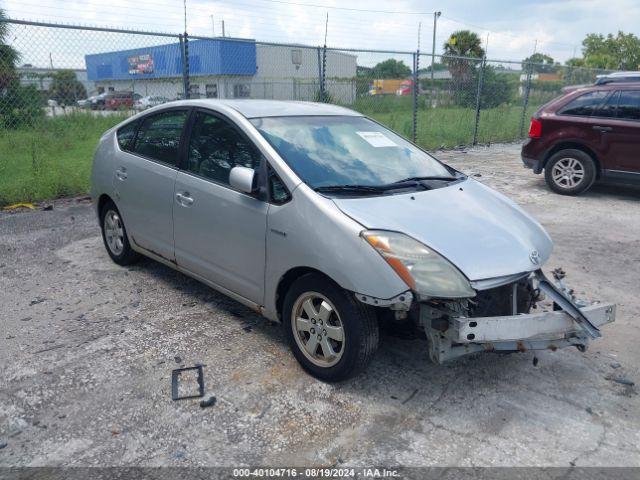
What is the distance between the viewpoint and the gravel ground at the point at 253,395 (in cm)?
273

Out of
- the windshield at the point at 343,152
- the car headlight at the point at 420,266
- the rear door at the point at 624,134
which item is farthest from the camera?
the rear door at the point at 624,134

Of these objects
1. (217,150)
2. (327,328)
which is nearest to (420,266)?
(327,328)

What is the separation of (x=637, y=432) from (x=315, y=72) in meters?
9.64

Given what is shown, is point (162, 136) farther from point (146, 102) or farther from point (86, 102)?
point (146, 102)

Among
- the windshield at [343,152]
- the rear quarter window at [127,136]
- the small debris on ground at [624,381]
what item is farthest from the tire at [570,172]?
the rear quarter window at [127,136]

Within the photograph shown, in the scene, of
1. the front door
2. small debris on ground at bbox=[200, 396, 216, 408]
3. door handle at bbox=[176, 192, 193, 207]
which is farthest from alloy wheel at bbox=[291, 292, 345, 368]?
door handle at bbox=[176, 192, 193, 207]

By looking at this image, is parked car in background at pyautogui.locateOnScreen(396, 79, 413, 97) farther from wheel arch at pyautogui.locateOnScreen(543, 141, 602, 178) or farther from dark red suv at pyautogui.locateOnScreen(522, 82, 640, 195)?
wheel arch at pyautogui.locateOnScreen(543, 141, 602, 178)

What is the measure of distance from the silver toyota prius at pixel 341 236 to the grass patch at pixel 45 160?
4192mm

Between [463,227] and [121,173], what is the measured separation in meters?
3.22

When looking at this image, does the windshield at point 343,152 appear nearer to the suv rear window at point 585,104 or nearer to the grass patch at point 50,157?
the suv rear window at point 585,104

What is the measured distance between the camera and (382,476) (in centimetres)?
257

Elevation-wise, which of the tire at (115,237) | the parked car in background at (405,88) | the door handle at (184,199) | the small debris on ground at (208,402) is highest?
the parked car in background at (405,88)

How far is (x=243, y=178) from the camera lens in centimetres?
346

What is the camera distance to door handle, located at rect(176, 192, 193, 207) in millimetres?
4086
